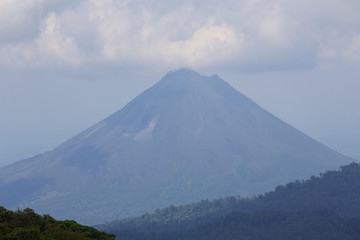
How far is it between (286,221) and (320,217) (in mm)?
5520

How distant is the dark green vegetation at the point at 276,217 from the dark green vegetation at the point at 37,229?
203ft

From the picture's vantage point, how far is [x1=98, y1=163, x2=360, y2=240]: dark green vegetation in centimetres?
9238

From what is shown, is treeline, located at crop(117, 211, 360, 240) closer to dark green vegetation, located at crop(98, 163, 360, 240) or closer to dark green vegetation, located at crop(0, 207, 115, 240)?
dark green vegetation, located at crop(98, 163, 360, 240)

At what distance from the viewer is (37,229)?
2862cm

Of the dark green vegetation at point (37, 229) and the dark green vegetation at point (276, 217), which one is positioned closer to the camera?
the dark green vegetation at point (37, 229)

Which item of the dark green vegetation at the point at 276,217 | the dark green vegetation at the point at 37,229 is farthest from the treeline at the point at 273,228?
the dark green vegetation at the point at 37,229

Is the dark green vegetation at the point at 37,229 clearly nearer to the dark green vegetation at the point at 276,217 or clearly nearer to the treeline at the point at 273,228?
the treeline at the point at 273,228

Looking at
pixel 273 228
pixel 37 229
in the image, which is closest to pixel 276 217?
pixel 273 228

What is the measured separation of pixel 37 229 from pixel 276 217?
75.8 meters

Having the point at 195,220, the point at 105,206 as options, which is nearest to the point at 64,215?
the point at 105,206

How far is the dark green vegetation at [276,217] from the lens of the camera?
303ft

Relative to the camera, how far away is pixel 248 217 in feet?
340

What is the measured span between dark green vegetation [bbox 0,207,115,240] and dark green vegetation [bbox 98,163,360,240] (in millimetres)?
61899

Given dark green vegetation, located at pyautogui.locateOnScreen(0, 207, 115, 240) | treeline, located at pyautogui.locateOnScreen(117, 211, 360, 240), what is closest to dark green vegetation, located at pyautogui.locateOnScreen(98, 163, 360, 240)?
treeline, located at pyautogui.locateOnScreen(117, 211, 360, 240)
